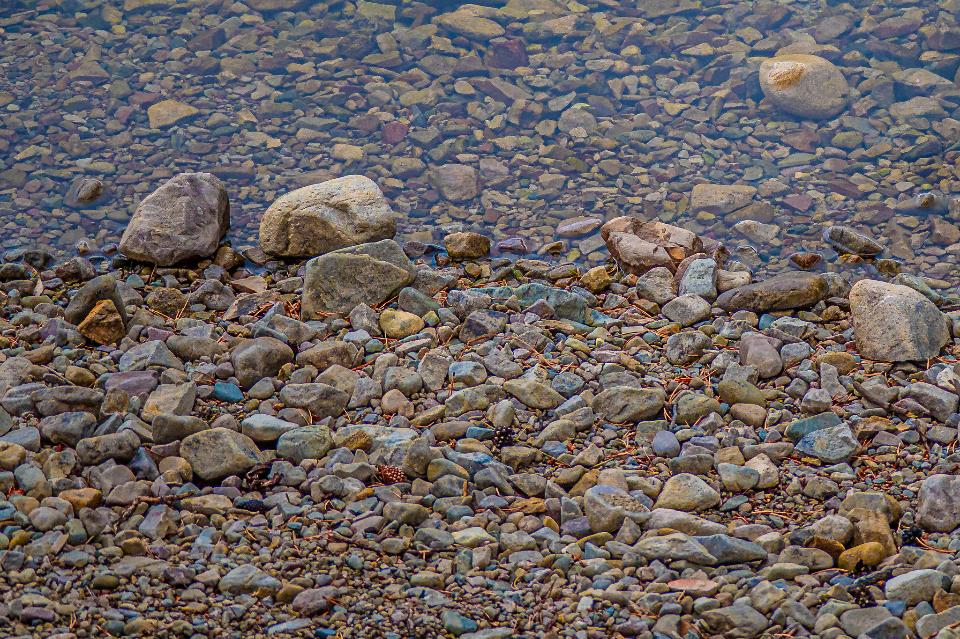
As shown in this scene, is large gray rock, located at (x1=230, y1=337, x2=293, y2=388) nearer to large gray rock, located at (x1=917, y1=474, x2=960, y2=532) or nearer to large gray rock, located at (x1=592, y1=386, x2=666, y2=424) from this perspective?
large gray rock, located at (x1=592, y1=386, x2=666, y2=424)

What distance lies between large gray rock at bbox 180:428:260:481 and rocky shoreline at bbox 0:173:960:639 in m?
0.01

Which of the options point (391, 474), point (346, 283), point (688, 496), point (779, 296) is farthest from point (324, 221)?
point (688, 496)

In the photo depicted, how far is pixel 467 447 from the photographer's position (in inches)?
136

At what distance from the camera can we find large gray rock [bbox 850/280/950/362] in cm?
402

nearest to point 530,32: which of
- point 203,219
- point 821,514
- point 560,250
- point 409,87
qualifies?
point 409,87

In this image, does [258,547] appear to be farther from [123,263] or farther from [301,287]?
[123,263]

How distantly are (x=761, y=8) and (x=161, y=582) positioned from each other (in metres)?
7.97

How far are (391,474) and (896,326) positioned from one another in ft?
8.64

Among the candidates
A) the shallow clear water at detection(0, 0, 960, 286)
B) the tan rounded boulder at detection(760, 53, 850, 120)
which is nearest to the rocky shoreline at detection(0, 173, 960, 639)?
the shallow clear water at detection(0, 0, 960, 286)

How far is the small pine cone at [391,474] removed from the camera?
10.7ft

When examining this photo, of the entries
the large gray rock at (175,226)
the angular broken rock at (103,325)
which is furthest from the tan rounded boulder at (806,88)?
the angular broken rock at (103,325)

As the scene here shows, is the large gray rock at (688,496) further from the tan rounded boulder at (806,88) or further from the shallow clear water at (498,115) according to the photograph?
the tan rounded boulder at (806,88)

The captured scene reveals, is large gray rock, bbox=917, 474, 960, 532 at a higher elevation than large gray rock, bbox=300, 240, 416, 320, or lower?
higher

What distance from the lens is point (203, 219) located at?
5.34m
